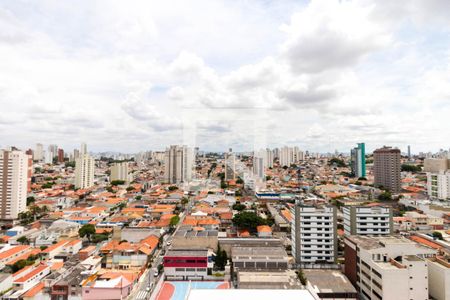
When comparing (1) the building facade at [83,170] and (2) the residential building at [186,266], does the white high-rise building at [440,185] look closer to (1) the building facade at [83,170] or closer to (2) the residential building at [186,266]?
(2) the residential building at [186,266]

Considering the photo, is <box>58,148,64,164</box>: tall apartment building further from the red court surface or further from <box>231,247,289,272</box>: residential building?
A: <box>231,247,289,272</box>: residential building

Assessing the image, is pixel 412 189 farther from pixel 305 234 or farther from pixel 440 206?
pixel 305 234

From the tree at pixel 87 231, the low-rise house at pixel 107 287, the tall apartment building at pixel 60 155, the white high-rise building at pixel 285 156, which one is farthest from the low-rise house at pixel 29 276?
the tall apartment building at pixel 60 155

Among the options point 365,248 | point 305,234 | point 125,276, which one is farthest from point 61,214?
point 365,248

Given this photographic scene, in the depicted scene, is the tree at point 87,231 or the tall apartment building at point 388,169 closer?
the tree at point 87,231

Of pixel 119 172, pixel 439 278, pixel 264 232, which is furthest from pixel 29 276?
pixel 119 172

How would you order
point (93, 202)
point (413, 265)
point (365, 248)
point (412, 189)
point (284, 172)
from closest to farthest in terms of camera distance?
point (413, 265)
point (365, 248)
point (93, 202)
point (412, 189)
point (284, 172)

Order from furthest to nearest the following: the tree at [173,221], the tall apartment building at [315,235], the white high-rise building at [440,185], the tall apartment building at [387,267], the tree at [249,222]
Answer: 1. the white high-rise building at [440,185]
2. the tree at [173,221]
3. the tree at [249,222]
4. the tall apartment building at [315,235]
5. the tall apartment building at [387,267]

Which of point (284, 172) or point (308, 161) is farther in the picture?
point (308, 161)
